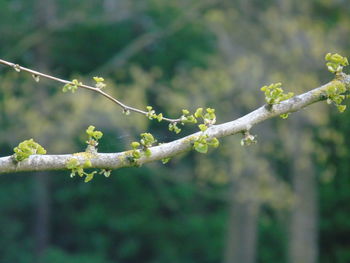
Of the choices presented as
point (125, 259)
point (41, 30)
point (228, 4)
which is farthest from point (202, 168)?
point (125, 259)

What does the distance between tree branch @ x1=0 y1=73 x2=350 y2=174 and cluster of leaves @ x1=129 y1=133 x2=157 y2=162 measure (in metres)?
0.02

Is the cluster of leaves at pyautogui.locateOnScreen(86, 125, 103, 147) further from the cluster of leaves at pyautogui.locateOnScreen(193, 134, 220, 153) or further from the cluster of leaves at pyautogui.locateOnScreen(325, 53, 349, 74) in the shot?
the cluster of leaves at pyautogui.locateOnScreen(325, 53, 349, 74)

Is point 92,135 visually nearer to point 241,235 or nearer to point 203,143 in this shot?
point 203,143

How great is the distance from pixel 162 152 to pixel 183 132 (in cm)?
931

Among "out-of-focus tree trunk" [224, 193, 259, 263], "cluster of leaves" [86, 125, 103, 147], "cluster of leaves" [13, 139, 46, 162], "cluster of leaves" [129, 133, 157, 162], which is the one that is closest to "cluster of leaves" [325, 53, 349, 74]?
"cluster of leaves" [129, 133, 157, 162]

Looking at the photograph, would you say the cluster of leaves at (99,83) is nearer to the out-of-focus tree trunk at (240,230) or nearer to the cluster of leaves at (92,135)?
the cluster of leaves at (92,135)

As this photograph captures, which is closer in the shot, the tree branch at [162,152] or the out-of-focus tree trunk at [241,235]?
the tree branch at [162,152]

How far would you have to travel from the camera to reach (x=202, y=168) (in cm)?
1291

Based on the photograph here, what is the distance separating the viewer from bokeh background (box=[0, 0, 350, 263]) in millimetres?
11273

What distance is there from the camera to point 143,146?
253cm

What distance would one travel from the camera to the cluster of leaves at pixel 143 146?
8.17ft

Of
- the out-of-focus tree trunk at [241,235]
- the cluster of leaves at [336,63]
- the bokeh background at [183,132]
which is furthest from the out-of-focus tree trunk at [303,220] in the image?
the cluster of leaves at [336,63]

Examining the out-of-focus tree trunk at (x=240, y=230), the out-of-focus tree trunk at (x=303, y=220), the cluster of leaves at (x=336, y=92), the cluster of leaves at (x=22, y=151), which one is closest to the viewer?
the cluster of leaves at (x=22, y=151)

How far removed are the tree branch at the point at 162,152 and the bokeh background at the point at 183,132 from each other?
5729mm
